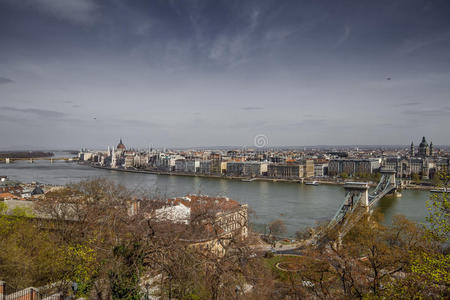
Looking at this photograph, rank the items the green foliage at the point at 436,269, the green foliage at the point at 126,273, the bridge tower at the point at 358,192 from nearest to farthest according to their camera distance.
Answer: the green foliage at the point at 436,269
the green foliage at the point at 126,273
the bridge tower at the point at 358,192

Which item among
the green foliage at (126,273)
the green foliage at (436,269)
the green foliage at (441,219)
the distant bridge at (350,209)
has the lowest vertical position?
the distant bridge at (350,209)

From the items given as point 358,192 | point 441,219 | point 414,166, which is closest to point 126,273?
point 441,219

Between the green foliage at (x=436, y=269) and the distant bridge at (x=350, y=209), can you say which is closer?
the green foliage at (x=436, y=269)

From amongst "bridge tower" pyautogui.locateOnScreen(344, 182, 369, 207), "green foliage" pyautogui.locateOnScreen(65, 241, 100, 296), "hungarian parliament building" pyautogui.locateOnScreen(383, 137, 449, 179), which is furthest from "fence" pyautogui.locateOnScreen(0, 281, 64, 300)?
"hungarian parliament building" pyautogui.locateOnScreen(383, 137, 449, 179)

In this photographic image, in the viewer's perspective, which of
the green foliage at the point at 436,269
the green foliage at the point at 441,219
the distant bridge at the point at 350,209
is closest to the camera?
the green foliage at the point at 436,269

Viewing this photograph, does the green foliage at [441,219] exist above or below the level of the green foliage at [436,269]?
above

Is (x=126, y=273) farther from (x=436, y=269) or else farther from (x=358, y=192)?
(x=358, y=192)

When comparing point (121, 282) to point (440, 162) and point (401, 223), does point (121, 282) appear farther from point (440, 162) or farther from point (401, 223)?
point (440, 162)

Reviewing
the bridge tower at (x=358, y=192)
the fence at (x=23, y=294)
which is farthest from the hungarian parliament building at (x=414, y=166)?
the fence at (x=23, y=294)

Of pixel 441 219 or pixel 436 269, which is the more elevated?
pixel 441 219

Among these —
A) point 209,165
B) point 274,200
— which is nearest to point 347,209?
point 274,200

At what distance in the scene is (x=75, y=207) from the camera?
7.16 metres

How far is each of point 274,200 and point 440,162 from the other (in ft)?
82.6

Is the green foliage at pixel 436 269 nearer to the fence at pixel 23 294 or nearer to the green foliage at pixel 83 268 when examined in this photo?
the green foliage at pixel 83 268
